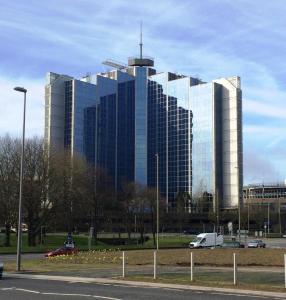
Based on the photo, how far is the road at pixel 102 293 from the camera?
17.3 meters

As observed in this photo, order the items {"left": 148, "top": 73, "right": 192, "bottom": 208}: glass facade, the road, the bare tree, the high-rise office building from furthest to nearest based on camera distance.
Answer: {"left": 148, "top": 73, "right": 192, "bottom": 208}: glass facade → the high-rise office building → the bare tree → the road

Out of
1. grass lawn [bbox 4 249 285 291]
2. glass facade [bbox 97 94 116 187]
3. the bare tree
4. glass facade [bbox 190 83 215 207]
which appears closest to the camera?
grass lawn [bbox 4 249 285 291]

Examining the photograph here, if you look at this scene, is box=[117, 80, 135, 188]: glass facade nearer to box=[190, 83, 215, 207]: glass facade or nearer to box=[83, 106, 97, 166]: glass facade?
box=[83, 106, 97, 166]: glass facade

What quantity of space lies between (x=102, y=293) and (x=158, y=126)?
158 metres

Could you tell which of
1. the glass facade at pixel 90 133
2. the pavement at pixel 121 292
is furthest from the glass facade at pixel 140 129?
the pavement at pixel 121 292

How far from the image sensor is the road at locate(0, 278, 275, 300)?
1728 centimetres

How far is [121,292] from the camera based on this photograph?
19.1 metres

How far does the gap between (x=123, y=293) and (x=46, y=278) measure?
888cm

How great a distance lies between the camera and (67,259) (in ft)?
130

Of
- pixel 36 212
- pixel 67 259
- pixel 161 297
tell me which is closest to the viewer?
pixel 161 297

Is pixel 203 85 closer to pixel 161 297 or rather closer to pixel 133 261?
pixel 133 261

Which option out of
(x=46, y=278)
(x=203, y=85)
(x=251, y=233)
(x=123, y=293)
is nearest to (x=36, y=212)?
(x=46, y=278)

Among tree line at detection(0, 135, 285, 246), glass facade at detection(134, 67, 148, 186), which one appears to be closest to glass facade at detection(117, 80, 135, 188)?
glass facade at detection(134, 67, 148, 186)

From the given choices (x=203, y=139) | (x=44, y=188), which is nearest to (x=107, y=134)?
(x=203, y=139)
